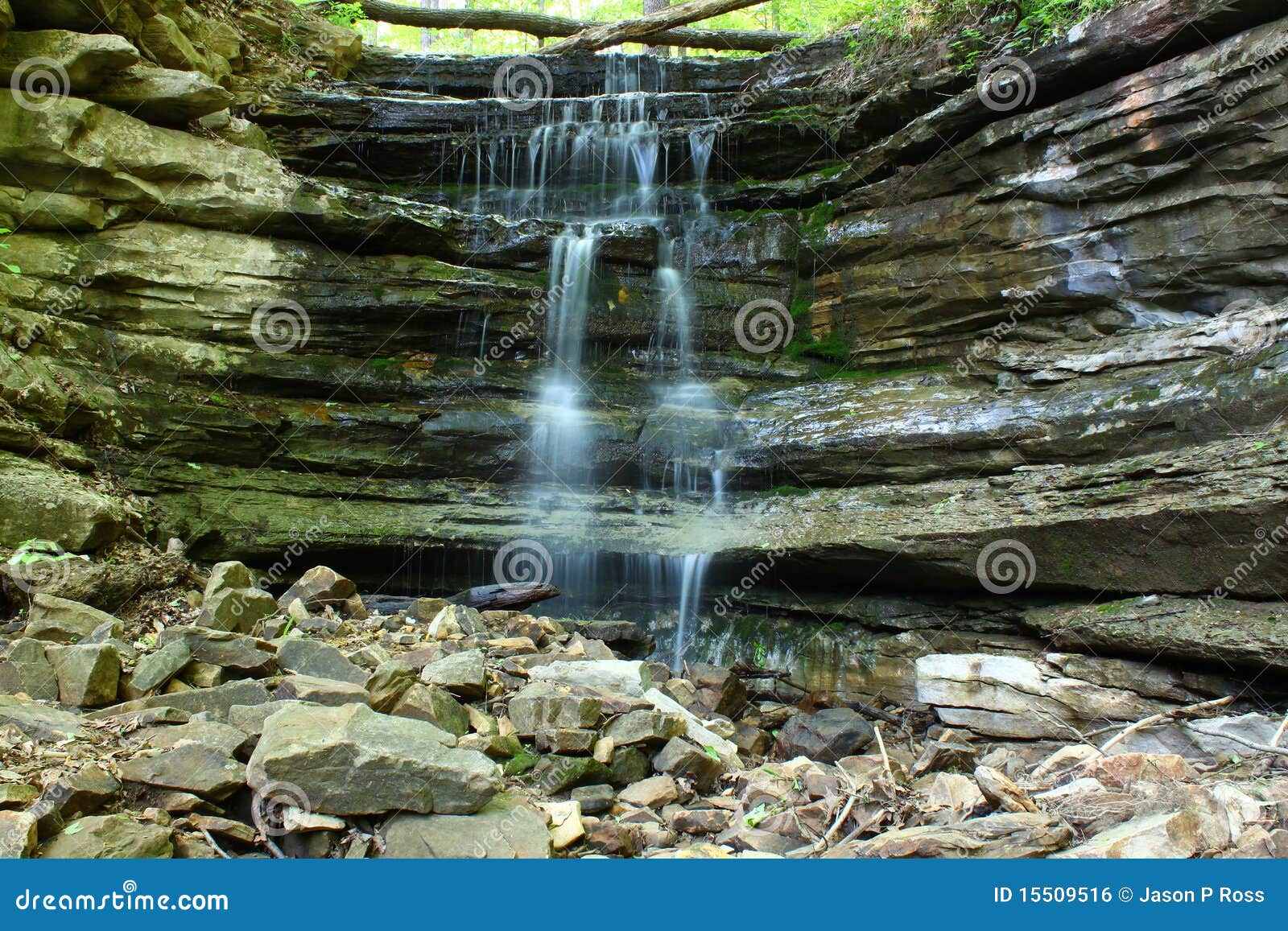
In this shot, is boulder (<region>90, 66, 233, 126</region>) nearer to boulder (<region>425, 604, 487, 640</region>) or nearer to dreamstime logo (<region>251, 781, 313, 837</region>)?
boulder (<region>425, 604, 487, 640</region>)

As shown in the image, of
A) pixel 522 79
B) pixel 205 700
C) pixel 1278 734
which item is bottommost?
pixel 1278 734

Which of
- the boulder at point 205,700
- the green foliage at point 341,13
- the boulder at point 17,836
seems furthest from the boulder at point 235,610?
the green foliage at point 341,13

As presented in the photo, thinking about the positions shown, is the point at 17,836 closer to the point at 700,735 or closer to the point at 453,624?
the point at 700,735

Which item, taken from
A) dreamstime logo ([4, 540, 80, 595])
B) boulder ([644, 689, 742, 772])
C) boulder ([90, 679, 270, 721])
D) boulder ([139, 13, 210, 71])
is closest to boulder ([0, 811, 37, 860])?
boulder ([90, 679, 270, 721])

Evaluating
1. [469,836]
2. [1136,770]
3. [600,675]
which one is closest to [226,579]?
[600,675]

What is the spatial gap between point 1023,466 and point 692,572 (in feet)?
11.3

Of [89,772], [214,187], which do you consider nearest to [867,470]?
[89,772]

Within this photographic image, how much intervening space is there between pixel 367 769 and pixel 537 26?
15743mm

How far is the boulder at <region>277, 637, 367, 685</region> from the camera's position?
4.48 m
